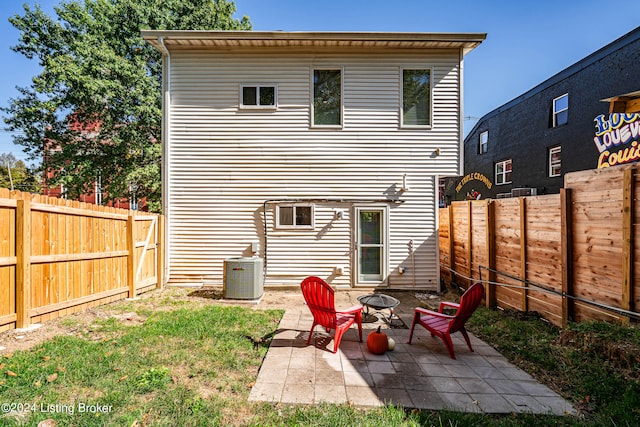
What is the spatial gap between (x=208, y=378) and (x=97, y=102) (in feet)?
44.1

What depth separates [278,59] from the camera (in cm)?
761

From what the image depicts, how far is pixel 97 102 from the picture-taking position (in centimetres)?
1168

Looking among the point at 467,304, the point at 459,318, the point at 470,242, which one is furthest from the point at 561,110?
the point at 459,318

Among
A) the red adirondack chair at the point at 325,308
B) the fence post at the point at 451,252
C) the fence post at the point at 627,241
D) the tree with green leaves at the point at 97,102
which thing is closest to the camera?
the fence post at the point at 627,241

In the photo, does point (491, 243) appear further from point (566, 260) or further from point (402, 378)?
point (402, 378)

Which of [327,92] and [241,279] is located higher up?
[327,92]

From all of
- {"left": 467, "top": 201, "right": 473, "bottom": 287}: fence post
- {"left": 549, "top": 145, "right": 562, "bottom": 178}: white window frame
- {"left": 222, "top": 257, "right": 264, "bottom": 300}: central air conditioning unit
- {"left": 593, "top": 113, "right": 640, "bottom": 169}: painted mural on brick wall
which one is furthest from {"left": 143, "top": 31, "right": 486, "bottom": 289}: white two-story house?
{"left": 549, "top": 145, "right": 562, "bottom": 178}: white window frame

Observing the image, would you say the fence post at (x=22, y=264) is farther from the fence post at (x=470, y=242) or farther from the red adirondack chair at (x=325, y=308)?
the fence post at (x=470, y=242)

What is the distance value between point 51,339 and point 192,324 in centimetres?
179

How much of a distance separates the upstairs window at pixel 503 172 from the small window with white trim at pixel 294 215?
13.4 meters

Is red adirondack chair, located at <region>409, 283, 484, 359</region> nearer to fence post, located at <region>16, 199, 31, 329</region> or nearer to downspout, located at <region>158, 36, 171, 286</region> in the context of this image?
fence post, located at <region>16, 199, 31, 329</region>

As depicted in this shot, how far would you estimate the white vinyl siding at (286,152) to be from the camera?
7.59 metres

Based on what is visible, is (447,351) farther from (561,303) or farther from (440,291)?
(440,291)

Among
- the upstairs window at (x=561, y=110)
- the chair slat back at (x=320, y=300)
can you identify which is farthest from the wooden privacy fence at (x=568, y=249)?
the upstairs window at (x=561, y=110)
